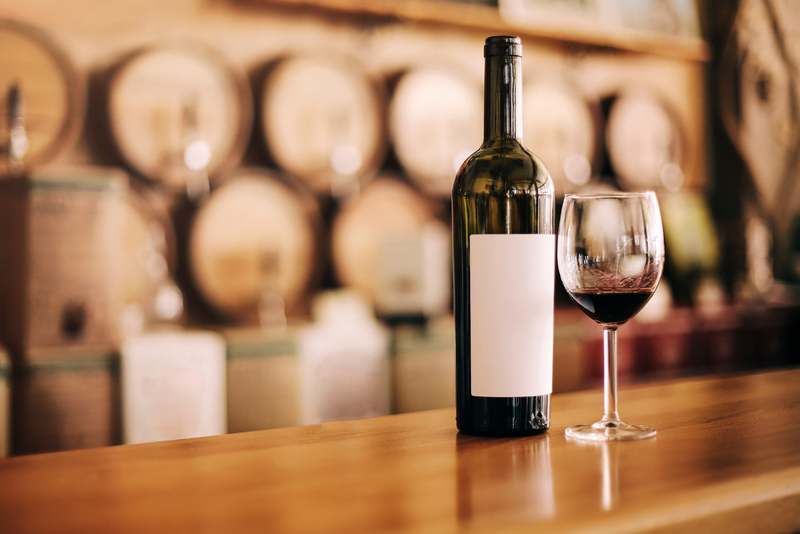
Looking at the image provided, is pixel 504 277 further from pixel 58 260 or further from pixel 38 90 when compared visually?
pixel 38 90

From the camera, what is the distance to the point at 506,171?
696 mm

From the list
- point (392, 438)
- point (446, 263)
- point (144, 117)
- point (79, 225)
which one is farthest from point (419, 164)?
point (392, 438)

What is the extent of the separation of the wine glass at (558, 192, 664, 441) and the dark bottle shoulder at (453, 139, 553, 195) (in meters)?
0.04

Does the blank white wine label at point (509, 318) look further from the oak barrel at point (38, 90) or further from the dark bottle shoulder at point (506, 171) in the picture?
the oak barrel at point (38, 90)

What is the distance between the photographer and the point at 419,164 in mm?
2949

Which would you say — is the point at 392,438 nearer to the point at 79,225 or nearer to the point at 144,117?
the point at 79,225

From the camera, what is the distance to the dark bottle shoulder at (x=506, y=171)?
69 cm

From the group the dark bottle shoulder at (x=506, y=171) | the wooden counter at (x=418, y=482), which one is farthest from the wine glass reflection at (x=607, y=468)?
the dark bottle shoulder at (x=506, y=171)

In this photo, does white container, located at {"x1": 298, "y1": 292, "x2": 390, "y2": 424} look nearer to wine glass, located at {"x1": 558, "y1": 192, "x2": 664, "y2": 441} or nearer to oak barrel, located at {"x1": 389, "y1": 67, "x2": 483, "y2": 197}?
oak barrel, located at {"x1": 389, "y1": 67, "x2": 483, "y2": 197}

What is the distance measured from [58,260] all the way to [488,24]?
6.61ft

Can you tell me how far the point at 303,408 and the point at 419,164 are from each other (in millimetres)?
1172

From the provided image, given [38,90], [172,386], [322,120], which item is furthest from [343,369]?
[38,90]

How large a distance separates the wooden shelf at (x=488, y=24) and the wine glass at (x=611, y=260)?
2228mm

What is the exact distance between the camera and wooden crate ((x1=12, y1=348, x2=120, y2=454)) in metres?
1.92
